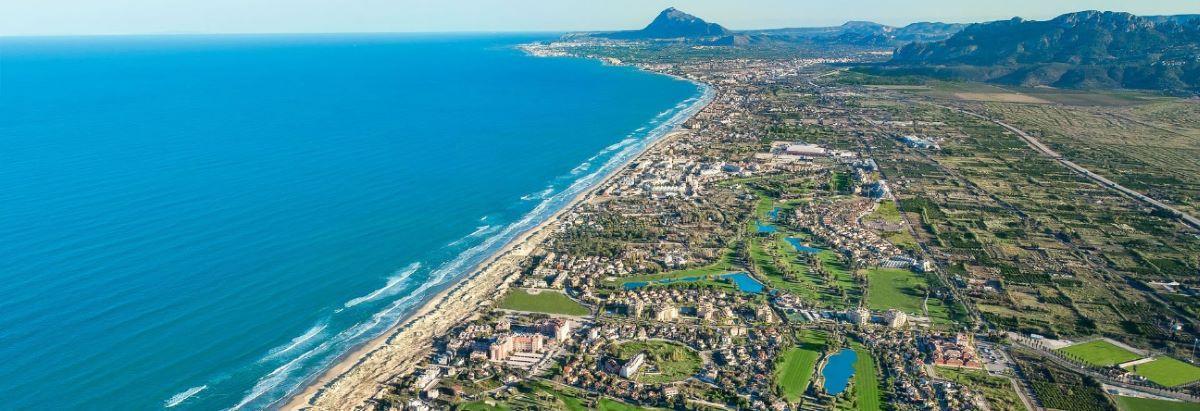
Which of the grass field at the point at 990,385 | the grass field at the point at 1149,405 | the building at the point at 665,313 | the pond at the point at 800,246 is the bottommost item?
the grass field at the point at 1149,405

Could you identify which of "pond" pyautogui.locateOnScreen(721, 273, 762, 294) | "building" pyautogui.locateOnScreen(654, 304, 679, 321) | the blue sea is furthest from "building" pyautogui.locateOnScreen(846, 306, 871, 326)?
the blue sea

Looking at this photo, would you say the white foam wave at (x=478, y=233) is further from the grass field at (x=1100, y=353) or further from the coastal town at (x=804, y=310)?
the grass field at (x=1100, y=353)

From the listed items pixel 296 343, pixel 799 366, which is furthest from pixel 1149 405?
pixel 296 343

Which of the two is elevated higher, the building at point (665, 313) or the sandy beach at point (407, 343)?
the building at point (665, 313)

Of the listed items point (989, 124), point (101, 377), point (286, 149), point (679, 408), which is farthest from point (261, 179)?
point (989, 124)

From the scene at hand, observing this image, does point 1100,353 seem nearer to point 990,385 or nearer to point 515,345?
point 990,385

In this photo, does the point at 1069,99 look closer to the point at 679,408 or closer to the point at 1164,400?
the point at 1164,400

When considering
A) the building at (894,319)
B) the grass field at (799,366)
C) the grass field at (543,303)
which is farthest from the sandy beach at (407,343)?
the building at (894,319)
